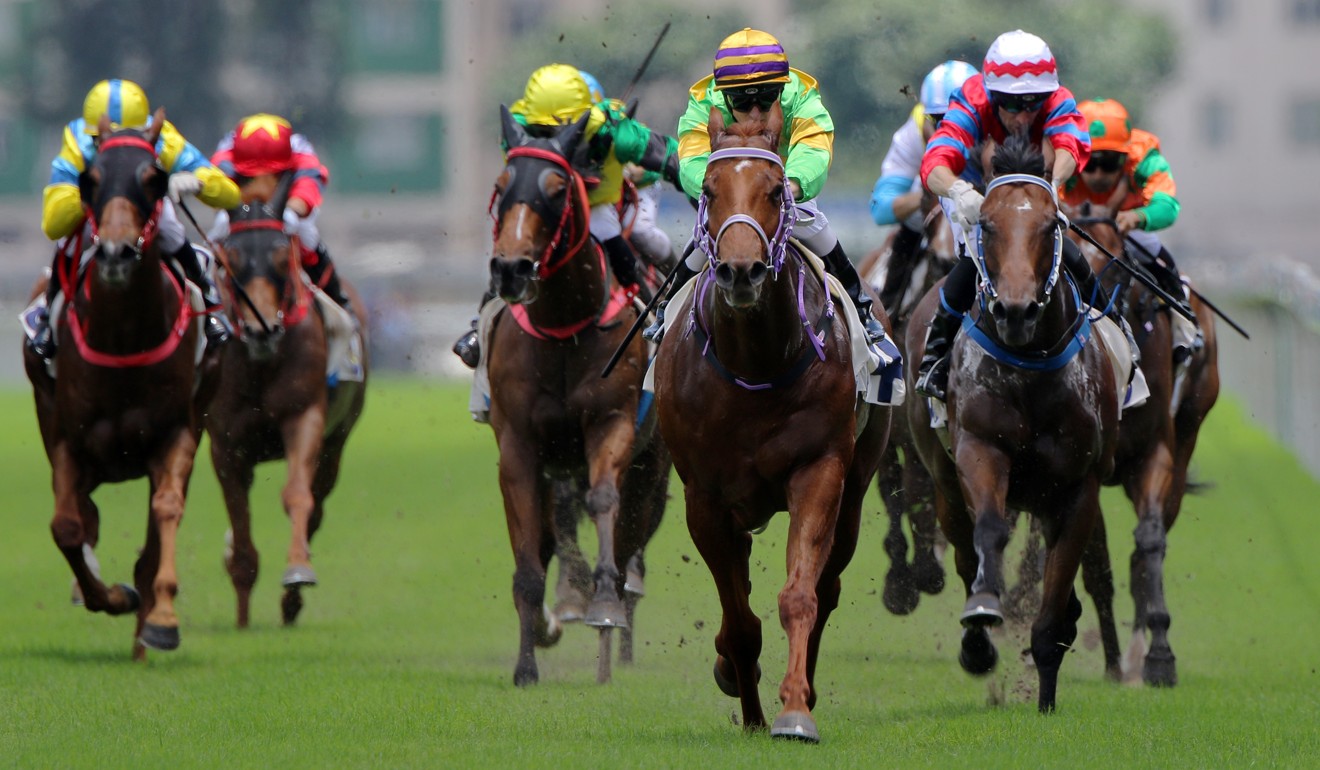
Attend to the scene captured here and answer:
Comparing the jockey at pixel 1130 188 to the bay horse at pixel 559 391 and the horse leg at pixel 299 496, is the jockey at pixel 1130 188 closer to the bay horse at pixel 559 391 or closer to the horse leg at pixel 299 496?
the bay horse at pixel 559 391

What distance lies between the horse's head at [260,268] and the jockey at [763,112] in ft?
13.7

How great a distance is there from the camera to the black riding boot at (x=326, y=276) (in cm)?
1350

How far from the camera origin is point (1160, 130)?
73.1 metres

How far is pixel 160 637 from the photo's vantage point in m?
9.73

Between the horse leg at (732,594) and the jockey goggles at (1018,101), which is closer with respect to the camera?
the horse leg at (732,594)

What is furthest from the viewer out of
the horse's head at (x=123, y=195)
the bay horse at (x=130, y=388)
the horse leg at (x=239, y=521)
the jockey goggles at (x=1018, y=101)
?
the horse leg at (x=239, y=521)

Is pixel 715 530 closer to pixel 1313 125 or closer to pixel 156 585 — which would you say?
pixel 156 585

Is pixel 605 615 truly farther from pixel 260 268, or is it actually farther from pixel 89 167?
pixel 260 268

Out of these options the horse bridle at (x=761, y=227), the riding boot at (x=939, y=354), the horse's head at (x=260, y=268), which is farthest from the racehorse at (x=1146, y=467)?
the horse's head at (x=260, y=268)

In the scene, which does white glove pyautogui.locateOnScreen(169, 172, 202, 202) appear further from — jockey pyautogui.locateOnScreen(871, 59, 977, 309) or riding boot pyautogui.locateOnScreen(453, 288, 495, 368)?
jockey pyautogui.locateOnScreen(871, 59, 977, 309)

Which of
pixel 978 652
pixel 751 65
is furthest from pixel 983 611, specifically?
pixel 751 65

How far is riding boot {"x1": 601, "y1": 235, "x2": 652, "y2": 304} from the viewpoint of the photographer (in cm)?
1037

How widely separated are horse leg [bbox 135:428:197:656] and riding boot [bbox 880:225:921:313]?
367 cm

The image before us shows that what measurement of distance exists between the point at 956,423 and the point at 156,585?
371cm
